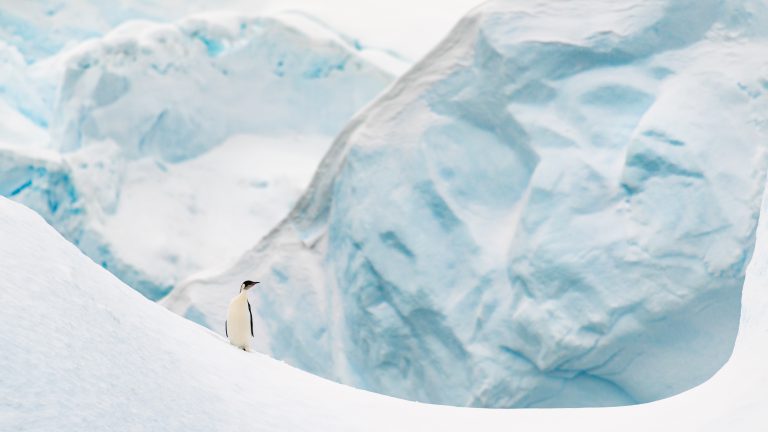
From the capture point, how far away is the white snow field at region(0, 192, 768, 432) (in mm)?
2748

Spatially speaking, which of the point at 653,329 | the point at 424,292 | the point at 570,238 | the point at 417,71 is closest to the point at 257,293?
the point at 424,292

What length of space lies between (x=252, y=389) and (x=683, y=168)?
5.32 metres

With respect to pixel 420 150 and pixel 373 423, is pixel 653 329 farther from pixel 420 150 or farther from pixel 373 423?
pixel 373 423

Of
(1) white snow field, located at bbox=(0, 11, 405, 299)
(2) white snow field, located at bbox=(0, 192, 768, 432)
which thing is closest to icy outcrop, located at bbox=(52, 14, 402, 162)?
(1) white snow field, located at bbox=(0, 11, 405, 299)

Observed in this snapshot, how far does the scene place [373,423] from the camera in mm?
3611

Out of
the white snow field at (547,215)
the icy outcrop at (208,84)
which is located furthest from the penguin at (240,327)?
the icy outcrop at (208,84)

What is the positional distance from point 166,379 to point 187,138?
13795 mm

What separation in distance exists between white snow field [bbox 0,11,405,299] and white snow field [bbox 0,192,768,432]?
11.1 meters

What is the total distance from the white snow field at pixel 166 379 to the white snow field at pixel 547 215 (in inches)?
141

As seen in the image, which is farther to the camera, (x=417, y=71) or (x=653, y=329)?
(x=417, y=71)

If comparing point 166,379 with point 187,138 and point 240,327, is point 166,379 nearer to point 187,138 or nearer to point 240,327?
point 240,327

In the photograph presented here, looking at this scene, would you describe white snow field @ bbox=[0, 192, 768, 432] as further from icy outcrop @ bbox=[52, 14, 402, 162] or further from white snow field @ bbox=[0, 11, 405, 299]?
icy outcrop @ bbox=[52, 14, 402, 162]

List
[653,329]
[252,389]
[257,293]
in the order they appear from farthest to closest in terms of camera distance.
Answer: [257,293] → [653,329] → [252,389]

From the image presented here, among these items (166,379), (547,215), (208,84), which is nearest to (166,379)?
(166,379)
